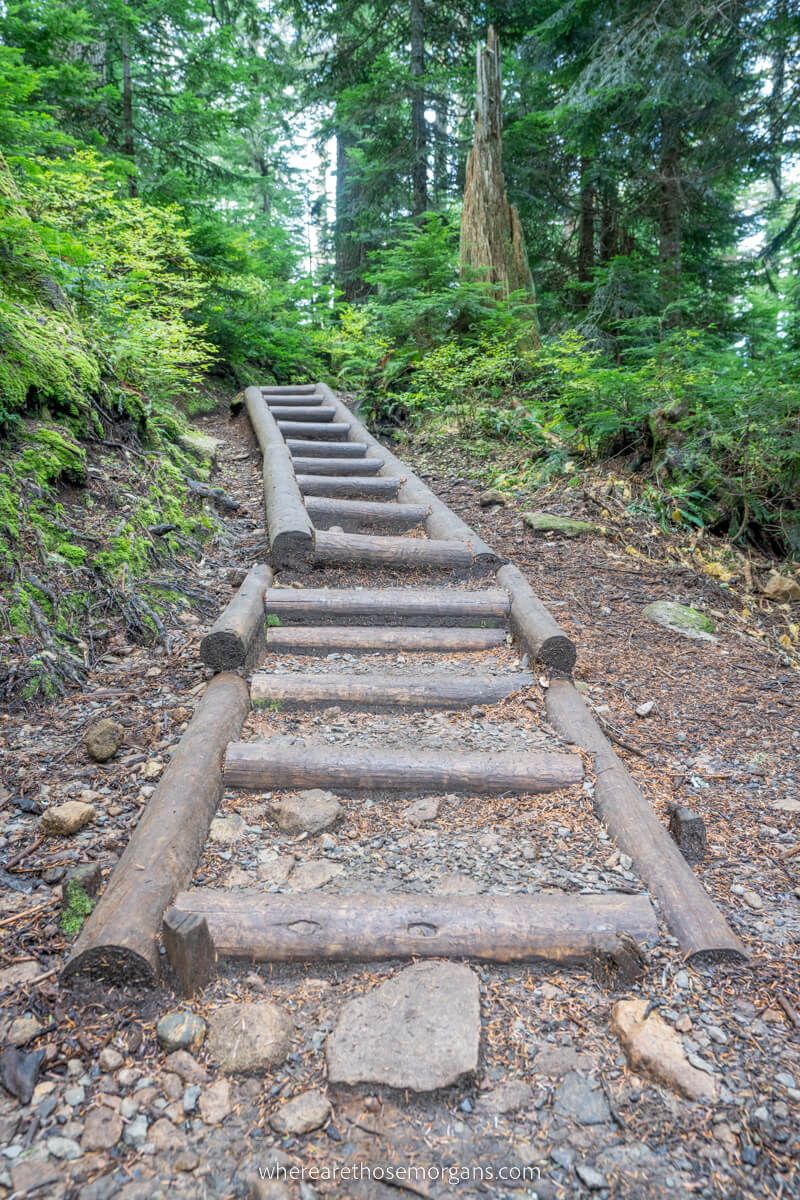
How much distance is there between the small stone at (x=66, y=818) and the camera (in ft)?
7.74

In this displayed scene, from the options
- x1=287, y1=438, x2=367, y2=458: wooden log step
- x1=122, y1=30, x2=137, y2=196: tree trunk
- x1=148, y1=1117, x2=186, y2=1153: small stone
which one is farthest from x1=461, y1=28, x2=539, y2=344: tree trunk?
x1=148, y1=1117, x2=186, y2=1153: small stone

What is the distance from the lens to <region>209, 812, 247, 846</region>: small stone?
2.42 metres

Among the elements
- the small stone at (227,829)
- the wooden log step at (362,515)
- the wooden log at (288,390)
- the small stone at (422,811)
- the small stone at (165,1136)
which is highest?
the wooden log at (288,390)

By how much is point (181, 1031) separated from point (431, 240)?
8880 millimetres

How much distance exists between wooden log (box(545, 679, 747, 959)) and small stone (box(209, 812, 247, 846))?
1.35m

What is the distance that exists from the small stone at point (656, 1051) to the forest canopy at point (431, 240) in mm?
3338

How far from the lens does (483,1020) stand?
183 cm

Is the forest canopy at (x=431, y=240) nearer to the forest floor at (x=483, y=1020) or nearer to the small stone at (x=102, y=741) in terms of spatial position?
A: the small stone at (x=102, y=741)

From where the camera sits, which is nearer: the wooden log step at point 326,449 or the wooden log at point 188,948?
the wooden log at point 188,948

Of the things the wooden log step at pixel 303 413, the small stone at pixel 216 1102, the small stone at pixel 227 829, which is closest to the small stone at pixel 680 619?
the small stone at pixel 227 829

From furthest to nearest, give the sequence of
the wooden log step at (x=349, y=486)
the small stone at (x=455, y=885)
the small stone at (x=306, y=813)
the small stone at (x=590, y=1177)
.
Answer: the wooden log step at (x=349, y=486) → the small stone at (x=306, y=813) → the small stone at (x=455, y=885) → the small stone at (x=590, y=1177)

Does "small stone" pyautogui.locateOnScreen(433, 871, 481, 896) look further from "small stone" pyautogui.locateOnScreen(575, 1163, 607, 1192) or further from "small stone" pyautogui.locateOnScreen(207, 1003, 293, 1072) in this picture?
"small stone" pyautogui.locateOnScreen(575, 1163, 607, 1192)

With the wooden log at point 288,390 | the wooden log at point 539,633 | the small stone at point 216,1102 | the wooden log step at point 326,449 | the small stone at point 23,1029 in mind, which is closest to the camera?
the small stone at point 216,1102

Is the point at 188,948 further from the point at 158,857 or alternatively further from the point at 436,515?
the point at 436,515
